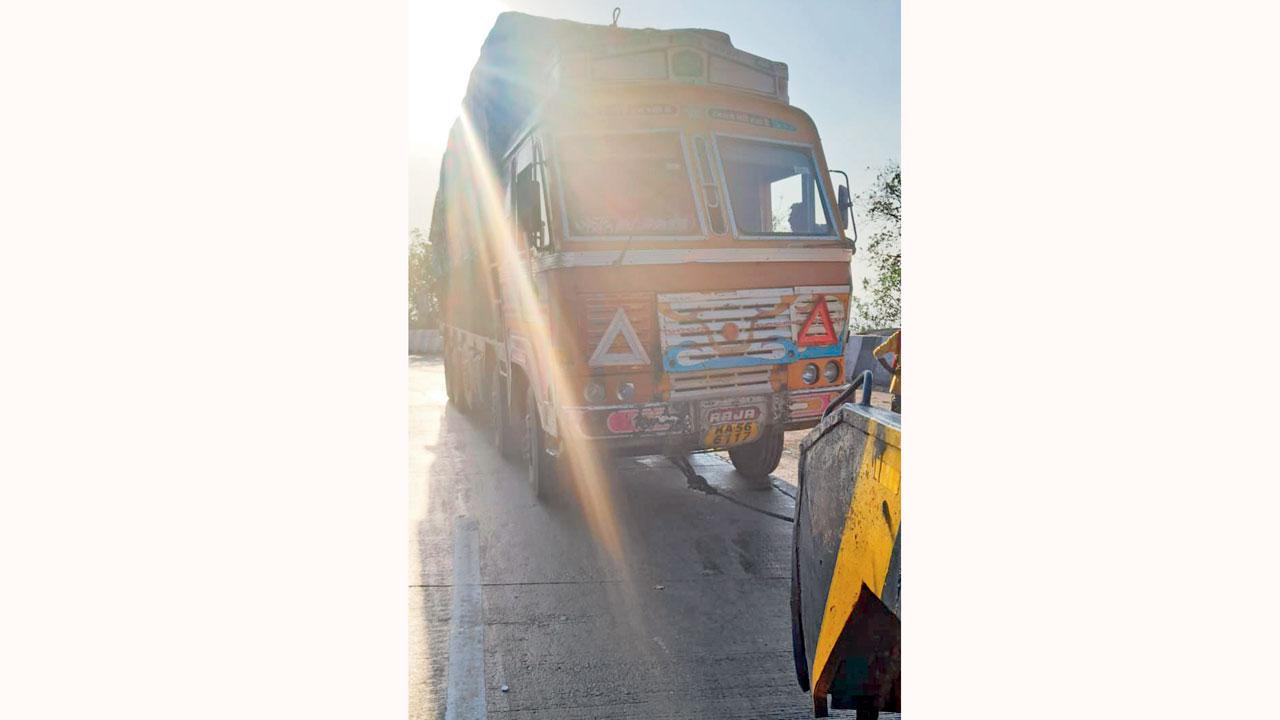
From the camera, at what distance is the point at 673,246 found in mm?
3975

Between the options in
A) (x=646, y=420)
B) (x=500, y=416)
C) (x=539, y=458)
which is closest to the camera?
(x=646, y=420)

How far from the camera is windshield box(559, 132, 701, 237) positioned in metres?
3.97

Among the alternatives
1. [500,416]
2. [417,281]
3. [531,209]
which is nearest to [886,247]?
[417,281]

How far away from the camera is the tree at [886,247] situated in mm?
2404

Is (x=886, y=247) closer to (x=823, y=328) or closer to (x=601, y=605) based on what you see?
(x=823, y=328)

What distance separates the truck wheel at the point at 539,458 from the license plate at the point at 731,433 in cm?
103

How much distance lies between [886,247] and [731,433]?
175cm

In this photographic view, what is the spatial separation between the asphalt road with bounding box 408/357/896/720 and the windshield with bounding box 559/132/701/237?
3.53 feet

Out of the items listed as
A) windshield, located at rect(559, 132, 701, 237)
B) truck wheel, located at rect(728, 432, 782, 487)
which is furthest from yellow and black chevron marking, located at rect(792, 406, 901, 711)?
truck wheel, located at rect(728, 432, 782, 487)

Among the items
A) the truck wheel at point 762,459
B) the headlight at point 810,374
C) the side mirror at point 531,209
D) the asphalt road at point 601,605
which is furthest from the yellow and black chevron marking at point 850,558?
the truck wheel at point 762,459

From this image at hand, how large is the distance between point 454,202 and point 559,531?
2521 millimetres

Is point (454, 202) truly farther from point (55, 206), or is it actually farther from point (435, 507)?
point (55, 206)

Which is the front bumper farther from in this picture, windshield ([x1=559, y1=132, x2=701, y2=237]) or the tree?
the tree

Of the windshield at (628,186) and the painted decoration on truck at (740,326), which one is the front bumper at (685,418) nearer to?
the painted decoration on truck at (740,326)
